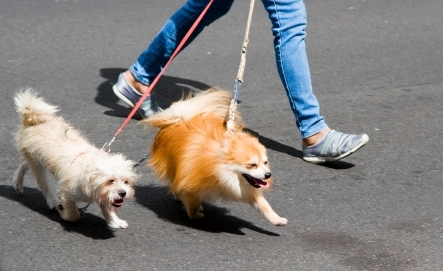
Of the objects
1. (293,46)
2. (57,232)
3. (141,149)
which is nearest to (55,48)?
(141,149)

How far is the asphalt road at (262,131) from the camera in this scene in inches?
161

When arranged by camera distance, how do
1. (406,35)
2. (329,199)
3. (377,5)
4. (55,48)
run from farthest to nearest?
1. (377,5)
2. (406,35)
3. (55,48)
4. (329,199)

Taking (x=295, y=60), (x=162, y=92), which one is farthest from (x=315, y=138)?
(x=162, y=92)

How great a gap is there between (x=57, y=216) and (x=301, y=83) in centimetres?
174

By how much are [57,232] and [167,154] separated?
0.69m

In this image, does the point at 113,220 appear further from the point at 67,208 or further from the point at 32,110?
the point at 32,110

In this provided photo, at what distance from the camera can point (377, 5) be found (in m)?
8.52

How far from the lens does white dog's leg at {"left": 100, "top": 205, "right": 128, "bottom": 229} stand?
13.7 ft

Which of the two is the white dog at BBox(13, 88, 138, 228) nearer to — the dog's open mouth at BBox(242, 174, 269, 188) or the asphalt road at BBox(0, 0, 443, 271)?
the asphalt road at BBox(0, 0, 443, 271)

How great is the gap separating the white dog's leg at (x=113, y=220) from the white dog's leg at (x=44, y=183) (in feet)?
1.14

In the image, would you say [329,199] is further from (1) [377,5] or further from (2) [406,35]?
(1) [377,5]

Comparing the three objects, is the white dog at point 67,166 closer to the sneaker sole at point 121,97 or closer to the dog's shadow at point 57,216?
the dog's shadow at point 57,216

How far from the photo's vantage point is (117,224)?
4242mm

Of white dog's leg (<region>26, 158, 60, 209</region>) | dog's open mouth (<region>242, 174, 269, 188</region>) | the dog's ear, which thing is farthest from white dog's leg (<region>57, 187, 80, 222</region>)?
dog's open mouth (<region>242, 174, 269, 188</region>)
